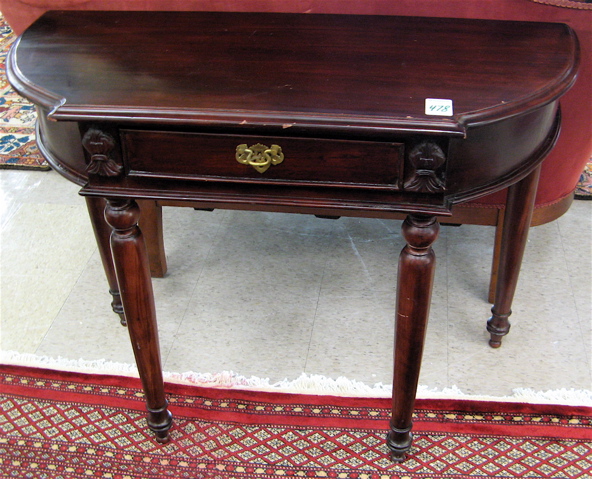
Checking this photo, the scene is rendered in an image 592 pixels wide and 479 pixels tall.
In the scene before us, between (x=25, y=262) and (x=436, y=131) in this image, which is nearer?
(x=436, y=131)

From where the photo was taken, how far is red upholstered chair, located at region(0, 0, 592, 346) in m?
1.31

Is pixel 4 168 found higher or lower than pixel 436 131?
lower

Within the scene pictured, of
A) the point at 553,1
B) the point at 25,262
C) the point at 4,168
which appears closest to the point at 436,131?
the point at 553,1

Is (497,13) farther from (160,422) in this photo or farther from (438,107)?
(160,422)

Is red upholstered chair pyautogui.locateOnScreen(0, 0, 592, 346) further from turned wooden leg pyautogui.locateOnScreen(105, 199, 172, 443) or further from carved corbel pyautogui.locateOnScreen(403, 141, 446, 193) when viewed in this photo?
carved corbel pyautogui.locateOnScreen(403, 141, 446, 193)

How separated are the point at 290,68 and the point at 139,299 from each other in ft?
1.44

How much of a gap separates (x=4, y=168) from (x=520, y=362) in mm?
1566

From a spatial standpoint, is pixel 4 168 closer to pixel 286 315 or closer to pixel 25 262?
pixel 25 262

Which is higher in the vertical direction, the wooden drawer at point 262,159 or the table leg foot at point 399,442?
the wooden drawer at point 262,159

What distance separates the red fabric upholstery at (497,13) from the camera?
1.31 meters

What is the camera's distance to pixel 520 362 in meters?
1.46

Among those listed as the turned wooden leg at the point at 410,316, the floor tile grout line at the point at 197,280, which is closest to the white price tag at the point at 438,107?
the turned wooden leg at the point at 410,316

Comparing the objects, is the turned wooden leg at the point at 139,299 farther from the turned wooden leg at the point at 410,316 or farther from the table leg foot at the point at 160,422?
the turned wooden leg at the point at 410,316

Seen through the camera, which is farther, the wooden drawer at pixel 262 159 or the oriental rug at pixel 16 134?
the oriental rug at pixel 16 134
